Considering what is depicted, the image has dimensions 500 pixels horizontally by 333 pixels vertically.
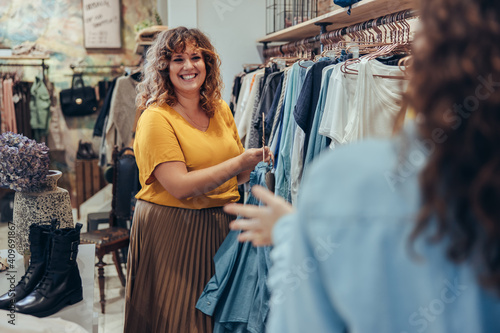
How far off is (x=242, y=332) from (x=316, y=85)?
1.09 meters

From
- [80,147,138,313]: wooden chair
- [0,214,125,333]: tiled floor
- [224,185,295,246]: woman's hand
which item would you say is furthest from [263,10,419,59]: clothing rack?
[0,214,125,333]: tiled floor

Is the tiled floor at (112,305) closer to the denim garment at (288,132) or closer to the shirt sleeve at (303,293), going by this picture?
the denim garment at (288,132)

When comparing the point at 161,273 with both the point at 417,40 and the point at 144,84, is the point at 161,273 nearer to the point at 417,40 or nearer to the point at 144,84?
the point at 144,84

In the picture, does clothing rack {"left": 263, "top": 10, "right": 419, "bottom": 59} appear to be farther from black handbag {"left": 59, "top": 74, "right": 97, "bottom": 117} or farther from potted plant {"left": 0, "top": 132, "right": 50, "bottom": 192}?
black handbag {"left": 59, "top": 74, "right": 97, "bottom": 117}

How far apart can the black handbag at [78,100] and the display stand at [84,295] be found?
12.0 ft

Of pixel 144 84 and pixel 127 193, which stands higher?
pixel 144 84

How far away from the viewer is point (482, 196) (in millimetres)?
463

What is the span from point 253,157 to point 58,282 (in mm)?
708

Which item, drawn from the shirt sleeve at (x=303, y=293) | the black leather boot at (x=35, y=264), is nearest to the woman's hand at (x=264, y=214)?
the shirt sleeve at (x=303, y=293)

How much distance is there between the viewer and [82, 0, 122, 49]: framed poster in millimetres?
5000

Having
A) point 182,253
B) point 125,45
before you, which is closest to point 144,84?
point 182,253

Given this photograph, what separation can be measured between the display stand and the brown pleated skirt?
21 centimetres

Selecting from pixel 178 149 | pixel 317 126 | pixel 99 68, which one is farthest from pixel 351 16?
pixel 99 68

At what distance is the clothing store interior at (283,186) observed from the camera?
0.48 metres
